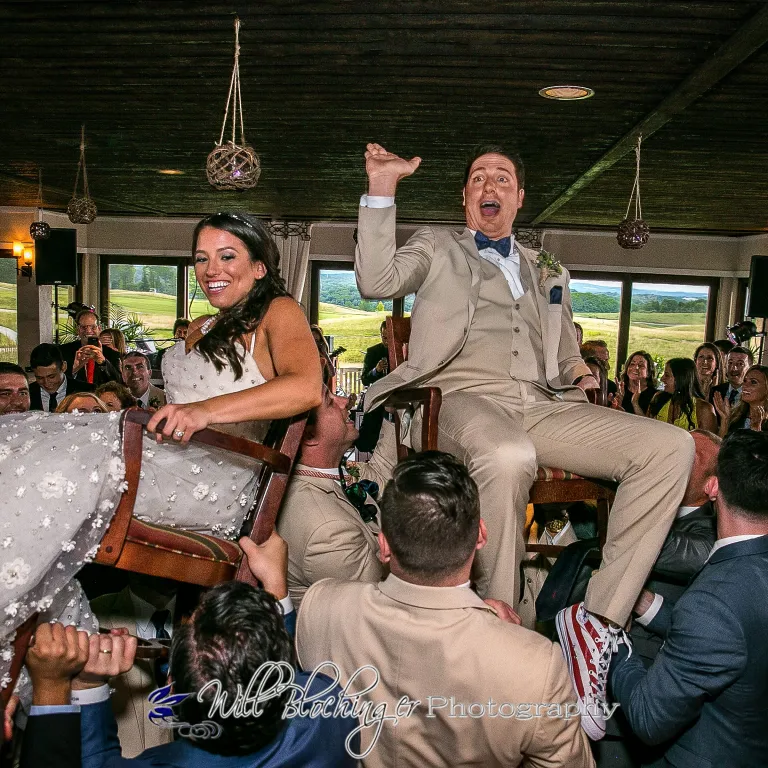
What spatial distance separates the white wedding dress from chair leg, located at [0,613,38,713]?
0.02 meters

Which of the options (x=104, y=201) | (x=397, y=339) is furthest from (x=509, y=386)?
(x=104, y=201)

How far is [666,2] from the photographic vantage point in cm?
418

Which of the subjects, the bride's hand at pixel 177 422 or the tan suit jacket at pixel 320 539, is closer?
the bride's hand at pixel 177 422

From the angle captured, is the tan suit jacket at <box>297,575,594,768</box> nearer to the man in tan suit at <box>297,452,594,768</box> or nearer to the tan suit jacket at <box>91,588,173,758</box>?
the man in tan suit at <box>297,452,594,768</box>

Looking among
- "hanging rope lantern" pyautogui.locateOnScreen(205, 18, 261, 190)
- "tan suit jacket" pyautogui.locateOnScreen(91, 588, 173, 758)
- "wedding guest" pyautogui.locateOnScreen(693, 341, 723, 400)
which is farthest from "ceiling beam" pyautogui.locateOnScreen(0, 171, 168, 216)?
"tan suit jacket" pyautogui.locateOnScreen(91, 588, 173, 758)

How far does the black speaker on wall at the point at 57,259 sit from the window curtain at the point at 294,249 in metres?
3.44

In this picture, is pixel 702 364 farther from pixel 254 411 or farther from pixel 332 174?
pixel 254 411

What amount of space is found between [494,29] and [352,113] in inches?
86.9

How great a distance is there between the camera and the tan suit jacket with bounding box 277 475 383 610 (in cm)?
279

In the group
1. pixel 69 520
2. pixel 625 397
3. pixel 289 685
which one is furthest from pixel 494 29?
pixel 625 397

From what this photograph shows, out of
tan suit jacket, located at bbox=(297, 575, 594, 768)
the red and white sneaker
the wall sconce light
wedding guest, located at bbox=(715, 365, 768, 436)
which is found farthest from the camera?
the wall sconce light

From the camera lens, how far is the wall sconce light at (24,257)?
533 inches

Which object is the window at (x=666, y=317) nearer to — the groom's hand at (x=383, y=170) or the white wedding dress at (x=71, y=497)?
the groom's hand at (x=383, y=170)

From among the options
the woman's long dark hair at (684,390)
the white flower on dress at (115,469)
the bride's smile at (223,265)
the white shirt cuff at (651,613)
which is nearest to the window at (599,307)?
the woman's long dark hair at (684,390)
